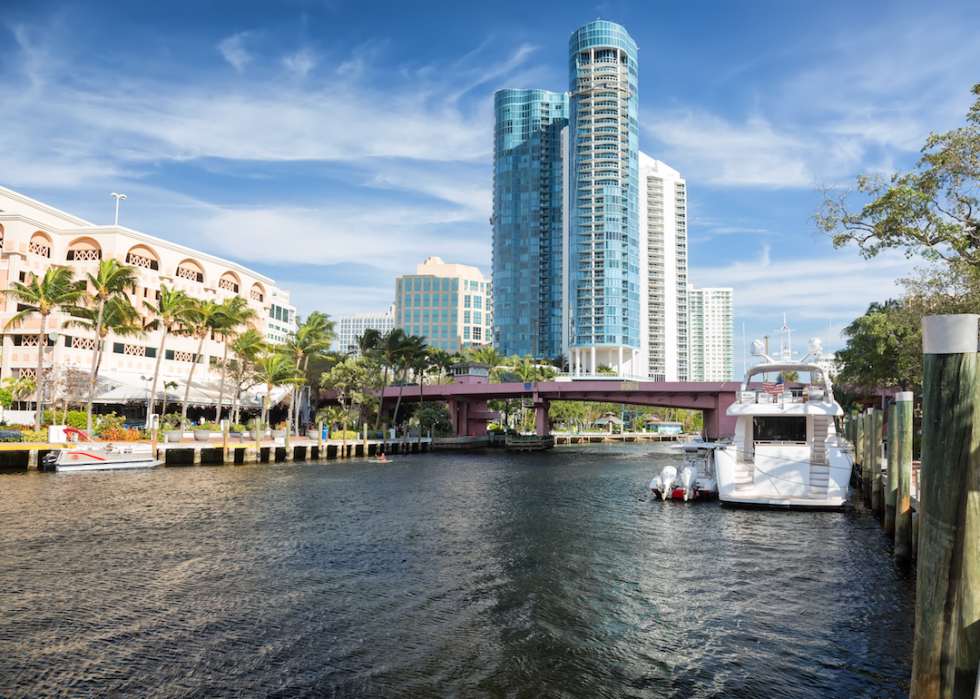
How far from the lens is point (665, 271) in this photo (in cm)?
16775

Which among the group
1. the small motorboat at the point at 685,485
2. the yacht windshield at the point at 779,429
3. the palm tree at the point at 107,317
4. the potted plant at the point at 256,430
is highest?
the palm tree at the point at 107,317

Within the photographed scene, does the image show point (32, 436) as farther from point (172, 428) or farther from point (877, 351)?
point (877, 351)

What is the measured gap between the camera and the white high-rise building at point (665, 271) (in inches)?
6516

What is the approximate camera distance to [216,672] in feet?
33.4

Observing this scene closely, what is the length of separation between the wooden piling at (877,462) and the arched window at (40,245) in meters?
63.2

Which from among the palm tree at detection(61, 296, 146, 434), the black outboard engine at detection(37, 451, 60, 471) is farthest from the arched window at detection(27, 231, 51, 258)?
the black outboard engine at detection(37, 451, 60, 471)

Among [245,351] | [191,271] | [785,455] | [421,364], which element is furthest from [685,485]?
[421,364]

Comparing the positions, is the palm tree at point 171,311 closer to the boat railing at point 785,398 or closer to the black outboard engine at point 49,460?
the black outboard engine at point 49,460

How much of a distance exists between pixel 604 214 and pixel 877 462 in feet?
399

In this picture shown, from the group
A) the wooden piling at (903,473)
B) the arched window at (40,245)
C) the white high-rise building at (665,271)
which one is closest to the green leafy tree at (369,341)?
the arched window at (40,245)

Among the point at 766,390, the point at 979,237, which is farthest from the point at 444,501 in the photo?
the point at 979,237

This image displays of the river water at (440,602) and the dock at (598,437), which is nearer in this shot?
the river water at (440,602)

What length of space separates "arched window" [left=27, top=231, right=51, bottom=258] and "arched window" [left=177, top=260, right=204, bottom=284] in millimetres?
11109

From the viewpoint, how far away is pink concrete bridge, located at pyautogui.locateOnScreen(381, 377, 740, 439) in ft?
224
